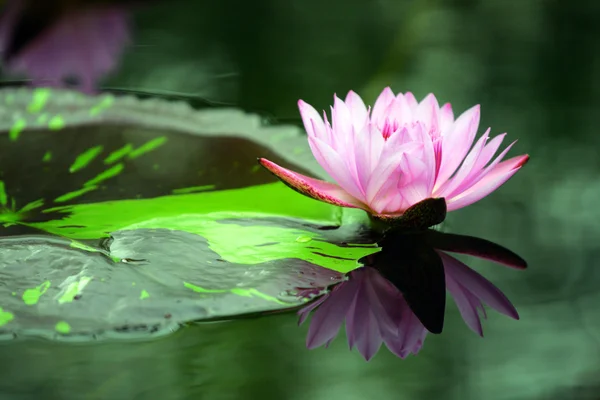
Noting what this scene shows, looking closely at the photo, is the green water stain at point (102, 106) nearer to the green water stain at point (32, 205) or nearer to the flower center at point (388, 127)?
the green water stain at point (32, 205)

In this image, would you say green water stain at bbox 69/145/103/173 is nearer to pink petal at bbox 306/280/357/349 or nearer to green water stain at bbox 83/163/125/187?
green water stain at bbox 83/163/125/187

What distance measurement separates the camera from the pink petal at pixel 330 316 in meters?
0.68

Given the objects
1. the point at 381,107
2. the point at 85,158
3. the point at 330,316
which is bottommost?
the point at 330,316

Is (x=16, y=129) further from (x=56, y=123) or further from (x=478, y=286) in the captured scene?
(x=478, y=286)

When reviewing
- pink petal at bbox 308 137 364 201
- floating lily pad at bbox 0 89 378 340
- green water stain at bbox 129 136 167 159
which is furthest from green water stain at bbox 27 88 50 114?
pink petal at bbox 308 137 364 201

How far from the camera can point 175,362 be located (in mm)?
621

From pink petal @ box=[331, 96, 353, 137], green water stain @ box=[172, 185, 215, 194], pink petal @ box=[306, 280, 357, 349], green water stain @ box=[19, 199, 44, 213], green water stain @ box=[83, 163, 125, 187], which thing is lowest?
pink petal @ box=[306, 280, 357, 349]

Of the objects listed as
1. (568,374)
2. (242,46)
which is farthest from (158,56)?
(568,374)

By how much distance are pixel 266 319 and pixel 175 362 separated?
0.10 m

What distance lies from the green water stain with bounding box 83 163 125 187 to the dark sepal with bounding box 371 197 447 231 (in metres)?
0.41

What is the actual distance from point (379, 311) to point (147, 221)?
33cm

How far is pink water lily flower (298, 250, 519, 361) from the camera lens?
0.68 meters

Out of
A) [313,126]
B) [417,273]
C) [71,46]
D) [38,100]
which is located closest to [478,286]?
[417,273]

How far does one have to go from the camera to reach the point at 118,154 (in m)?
1.06
